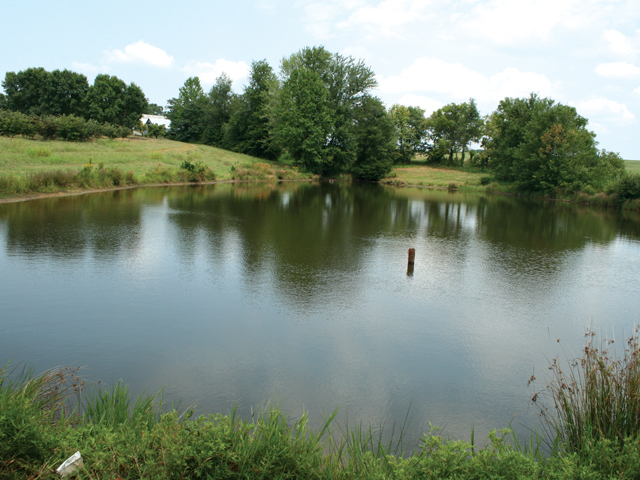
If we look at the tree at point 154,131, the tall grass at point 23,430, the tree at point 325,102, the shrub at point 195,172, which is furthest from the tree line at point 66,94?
the tall grass at point 23,430

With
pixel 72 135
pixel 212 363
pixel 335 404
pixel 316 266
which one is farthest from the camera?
pixel 72 135

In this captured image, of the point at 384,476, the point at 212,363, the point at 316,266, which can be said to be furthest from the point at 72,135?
the point at 384,476

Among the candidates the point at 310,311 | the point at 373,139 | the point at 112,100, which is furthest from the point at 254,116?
the point at 310,311

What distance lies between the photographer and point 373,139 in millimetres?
53438

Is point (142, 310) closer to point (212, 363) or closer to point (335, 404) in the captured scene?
point (212, 363)

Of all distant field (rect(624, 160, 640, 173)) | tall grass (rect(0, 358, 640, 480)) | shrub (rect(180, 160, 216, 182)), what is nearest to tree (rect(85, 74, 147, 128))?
shrub (rect(180, 160, 216, 182))

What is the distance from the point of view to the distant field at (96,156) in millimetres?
28797

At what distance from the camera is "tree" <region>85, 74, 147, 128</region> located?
2484 inches

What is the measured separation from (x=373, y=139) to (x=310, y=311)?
47680 millimetres

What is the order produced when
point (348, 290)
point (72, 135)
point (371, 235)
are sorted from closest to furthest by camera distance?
1. point (348, 290)
2. point (371, 235)
3. point (72, 135)

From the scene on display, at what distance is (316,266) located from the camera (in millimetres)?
11328

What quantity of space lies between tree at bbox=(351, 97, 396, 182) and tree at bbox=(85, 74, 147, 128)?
115 ft

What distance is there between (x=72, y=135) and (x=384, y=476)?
47.5 metres

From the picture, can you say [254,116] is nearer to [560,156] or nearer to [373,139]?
[373,139]
